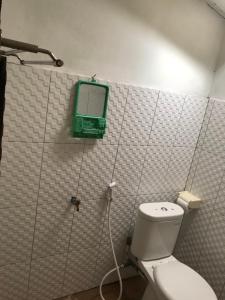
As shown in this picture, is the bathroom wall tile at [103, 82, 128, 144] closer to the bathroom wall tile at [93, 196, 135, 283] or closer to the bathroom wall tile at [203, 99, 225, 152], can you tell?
the bathroom wall tile at [93, 196, 135, 283]

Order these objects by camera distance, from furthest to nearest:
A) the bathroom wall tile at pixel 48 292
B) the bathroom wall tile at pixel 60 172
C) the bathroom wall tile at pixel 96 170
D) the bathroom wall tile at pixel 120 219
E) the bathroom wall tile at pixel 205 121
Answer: the bathroom wall tile at pixel 205 121 < the bathroom wall tile at pixel 120 219 < the bathroom wall tile at pixel 48 292 < the bathroom wall tile at pixel 96 170 < the bathroom wall tile at pixel 60 172

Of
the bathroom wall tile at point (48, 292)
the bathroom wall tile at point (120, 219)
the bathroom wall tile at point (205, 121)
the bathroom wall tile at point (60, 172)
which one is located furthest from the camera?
the bathroom wall tile at point (205, 121)

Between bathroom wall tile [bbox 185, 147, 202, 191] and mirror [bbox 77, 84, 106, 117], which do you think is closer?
mirror [bbox 77, 84, 106, 117]

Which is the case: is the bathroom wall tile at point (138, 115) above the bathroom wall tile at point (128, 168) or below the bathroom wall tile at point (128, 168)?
above

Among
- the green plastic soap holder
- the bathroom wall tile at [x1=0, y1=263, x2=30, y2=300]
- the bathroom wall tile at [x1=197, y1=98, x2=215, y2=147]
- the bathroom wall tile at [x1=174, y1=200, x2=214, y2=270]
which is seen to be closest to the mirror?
the green plastic soap holder

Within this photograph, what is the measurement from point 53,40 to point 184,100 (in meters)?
1.00

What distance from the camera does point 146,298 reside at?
1780 millimetres

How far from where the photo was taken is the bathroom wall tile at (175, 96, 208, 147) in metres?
1.90

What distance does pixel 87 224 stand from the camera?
175 centimetres

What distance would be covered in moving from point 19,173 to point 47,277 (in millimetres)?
788

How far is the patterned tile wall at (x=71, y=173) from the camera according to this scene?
136cm

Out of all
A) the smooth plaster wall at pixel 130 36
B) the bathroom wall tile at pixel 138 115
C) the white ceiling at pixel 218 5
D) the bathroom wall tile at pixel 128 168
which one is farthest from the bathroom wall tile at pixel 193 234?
the white ceiling at pixel 218 5

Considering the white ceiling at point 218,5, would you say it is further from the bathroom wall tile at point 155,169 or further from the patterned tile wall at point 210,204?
the bathroom wall tile at point 155,169

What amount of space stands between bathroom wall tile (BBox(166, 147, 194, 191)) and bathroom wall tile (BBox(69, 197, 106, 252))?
0.59 metres
